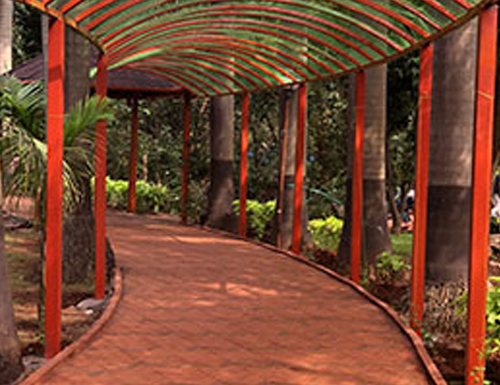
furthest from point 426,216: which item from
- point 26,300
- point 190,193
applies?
point 190,193

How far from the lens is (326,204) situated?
1914 cm

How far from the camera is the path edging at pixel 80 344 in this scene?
18.7 ft

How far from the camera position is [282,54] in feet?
35.4

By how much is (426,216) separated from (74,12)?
4165 millimetres

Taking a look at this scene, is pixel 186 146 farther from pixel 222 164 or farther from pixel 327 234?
pixel 327 234

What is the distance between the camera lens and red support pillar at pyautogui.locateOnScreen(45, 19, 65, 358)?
6312 millimetres

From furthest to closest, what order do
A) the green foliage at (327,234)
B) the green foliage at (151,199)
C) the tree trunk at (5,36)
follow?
the green foliage at (151,199) < the tree trunk at (5,36) < the green foliage at (327,234)

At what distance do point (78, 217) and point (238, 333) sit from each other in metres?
3.20

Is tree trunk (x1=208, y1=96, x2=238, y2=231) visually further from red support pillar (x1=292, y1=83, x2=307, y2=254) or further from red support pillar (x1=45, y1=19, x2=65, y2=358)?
red support pillar (x1=45, y1=19, x2=65, y2=358)

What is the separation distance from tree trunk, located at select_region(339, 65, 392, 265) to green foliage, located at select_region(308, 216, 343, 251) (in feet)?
7.29

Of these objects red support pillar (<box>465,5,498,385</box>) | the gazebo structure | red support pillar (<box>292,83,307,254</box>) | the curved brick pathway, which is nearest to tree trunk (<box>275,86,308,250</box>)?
the gazebo structure

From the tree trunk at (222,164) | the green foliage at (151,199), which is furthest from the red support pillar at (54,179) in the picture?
the green foliage at (151,199)

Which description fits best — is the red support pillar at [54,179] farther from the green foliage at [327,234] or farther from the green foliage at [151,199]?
the green foliage at [151,199]

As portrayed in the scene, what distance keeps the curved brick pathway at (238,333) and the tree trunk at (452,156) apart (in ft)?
3.16
